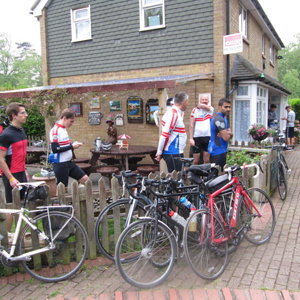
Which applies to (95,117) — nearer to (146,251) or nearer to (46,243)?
(46,243)

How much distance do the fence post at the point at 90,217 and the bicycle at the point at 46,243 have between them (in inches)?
6.1

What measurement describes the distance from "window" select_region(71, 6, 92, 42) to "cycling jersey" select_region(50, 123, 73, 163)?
316 inches

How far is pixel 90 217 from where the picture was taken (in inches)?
155

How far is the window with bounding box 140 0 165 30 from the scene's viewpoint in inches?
416

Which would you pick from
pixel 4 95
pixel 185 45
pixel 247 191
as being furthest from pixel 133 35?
pixel 247 191

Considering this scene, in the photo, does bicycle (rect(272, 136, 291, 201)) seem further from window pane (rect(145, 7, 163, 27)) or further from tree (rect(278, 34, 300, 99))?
tree (rect(278, 34, 300, 99))

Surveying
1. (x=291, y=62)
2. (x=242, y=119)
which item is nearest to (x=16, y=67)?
(x=291, y=62)

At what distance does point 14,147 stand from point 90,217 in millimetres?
1296

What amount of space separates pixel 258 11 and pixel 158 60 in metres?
4.54

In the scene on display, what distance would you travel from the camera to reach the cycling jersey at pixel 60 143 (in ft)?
16.4

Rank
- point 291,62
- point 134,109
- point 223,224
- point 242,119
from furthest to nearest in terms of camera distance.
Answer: point 291,62
point 134,109
point 242,119
point 223,224

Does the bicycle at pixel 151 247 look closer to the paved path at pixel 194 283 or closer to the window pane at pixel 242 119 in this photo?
the paved path at pixel 194 283

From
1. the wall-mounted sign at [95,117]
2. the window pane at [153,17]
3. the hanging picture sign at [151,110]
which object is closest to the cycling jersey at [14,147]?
the hanging picture sign at [151,110]

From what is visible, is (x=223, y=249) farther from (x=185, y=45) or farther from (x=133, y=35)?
(x=133, y=35)
